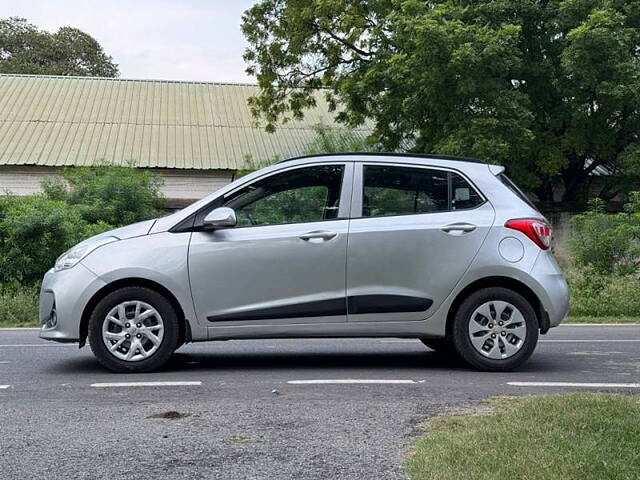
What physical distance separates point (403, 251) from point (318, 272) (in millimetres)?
751

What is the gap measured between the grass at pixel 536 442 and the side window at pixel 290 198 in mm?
2561

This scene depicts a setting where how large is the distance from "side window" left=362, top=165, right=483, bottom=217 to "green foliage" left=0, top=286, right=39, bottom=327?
787cm

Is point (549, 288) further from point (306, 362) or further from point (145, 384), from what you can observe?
point (145, 384)

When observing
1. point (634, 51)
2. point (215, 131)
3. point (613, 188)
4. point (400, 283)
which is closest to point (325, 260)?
point (400, 283)

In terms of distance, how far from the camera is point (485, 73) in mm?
23453

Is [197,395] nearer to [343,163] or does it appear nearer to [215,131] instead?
[343,163]

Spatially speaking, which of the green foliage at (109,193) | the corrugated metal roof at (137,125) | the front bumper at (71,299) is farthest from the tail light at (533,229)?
the corrugated metal roof at (137,125)

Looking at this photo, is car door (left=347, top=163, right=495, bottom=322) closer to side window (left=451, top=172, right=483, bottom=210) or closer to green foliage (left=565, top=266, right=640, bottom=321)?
side window (left=451, top=172, right=483, bottom=210)

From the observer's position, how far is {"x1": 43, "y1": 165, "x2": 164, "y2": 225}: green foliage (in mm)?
24219

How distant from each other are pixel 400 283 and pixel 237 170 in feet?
77.2

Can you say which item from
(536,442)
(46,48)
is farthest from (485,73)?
(46,48)

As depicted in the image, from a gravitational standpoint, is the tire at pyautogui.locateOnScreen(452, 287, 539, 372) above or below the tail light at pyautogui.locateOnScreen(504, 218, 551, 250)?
below

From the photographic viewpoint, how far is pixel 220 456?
200 inches

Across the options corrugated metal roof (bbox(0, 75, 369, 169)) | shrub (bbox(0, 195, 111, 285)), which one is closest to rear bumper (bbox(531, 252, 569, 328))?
shrub (bbox(0, 195, 111, 285))
